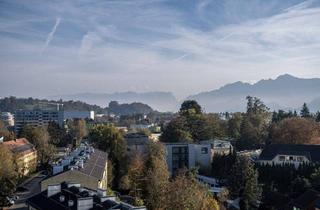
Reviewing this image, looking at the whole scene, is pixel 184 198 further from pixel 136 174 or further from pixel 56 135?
pixel 56 135

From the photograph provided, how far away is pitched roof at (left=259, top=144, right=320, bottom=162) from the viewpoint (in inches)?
2027

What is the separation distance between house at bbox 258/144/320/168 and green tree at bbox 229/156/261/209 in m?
9.46

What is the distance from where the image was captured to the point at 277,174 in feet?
161

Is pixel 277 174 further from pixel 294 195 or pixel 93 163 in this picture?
pixel 93 163

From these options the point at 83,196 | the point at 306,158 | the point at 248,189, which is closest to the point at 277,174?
the point at 306,158

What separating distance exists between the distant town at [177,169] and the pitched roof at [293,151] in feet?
0.37

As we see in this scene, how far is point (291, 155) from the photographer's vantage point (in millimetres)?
52062

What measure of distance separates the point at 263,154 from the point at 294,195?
13.0m

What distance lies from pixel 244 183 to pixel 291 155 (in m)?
11.6

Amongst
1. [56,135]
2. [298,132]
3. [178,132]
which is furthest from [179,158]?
[56,135]

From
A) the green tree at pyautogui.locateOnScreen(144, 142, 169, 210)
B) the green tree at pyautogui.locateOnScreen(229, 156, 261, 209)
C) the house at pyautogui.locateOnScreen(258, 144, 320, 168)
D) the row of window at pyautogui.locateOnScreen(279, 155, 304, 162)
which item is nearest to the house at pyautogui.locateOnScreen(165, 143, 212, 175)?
the house at pyautogui.locateOnScreen(258, 144, 320, 168)

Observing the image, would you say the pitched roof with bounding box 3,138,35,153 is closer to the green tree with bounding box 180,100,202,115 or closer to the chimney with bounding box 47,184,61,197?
the green tree with bounding box 180,100,202,115

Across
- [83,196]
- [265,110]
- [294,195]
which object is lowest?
[294,195]

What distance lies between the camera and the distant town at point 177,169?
96.4 ft
